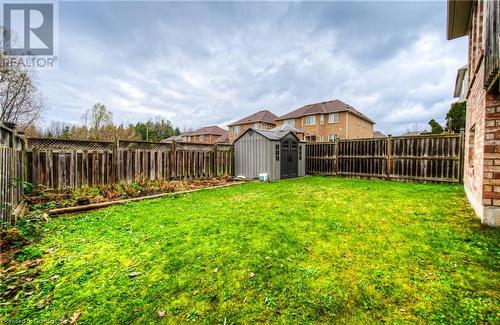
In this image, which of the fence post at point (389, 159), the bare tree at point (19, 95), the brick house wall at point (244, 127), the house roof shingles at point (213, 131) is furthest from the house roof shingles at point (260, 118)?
the fence post at point (389, 159)

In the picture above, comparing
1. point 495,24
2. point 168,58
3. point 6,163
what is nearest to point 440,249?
point 495,24

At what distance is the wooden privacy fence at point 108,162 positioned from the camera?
5.95 meters

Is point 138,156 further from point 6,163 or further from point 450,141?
point 450,141

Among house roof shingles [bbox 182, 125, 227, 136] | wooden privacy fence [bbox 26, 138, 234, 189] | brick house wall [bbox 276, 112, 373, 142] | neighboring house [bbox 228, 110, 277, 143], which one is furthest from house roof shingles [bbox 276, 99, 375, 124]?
wooden privacy fence [bbox 26, 138, 234, 189]

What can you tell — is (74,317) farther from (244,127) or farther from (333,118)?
(244,127)

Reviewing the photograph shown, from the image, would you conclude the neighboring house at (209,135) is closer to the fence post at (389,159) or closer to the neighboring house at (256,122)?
the neighboring house at (256,122)

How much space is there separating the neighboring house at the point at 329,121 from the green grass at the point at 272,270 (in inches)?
1000

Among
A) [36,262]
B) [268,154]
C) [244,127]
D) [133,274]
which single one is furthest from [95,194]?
[244,127]

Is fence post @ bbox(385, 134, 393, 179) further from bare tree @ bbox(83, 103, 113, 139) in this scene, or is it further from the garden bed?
bare tree @ bbox(83, 103, 113, 139)

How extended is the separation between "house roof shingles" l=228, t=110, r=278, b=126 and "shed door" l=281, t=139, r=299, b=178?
2474 cm

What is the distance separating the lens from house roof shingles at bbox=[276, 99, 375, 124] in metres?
27.9

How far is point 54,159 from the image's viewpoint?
6098 millimetres

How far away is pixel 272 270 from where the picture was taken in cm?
222

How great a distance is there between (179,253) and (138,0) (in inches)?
357
